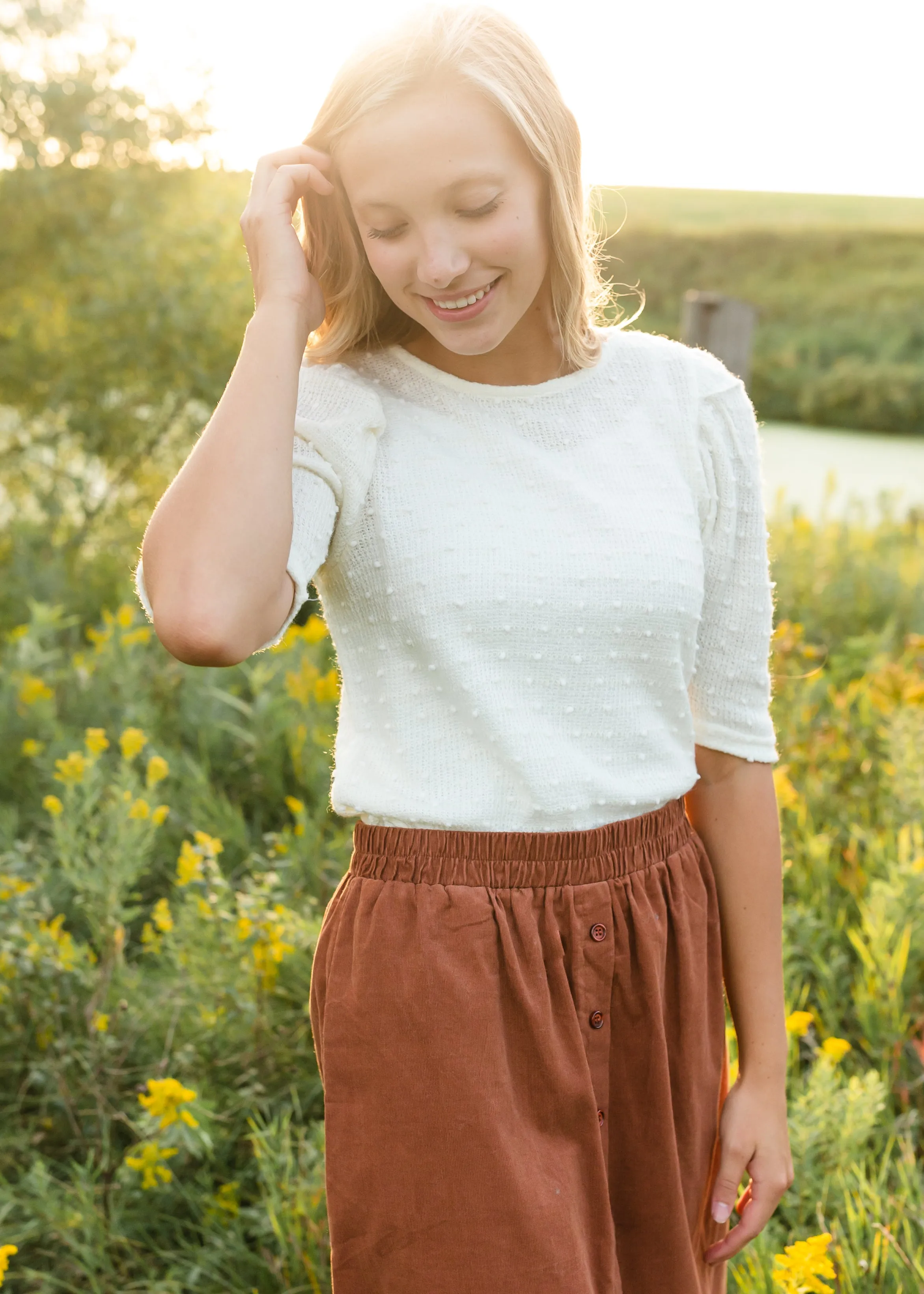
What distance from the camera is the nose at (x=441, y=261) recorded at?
1.11m

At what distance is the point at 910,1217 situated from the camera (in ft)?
5.55

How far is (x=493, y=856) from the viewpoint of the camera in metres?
1.15

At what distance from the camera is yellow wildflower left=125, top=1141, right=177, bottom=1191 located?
175 cm

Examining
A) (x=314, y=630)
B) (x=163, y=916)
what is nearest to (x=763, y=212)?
(x=314, y=630)

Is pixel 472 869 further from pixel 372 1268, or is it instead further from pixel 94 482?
pixel 94 482

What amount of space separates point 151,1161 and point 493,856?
0.98 meters

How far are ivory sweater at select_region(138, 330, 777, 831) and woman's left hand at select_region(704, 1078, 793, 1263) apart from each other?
40cm

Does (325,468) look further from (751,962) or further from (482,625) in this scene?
(751,962)

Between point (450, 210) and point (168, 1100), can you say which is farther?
point (168, 1100)

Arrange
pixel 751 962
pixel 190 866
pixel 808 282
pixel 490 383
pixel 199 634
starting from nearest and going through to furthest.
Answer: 1. pixel 199 634
2. pixel 490 383
3. pixel 751 962
4. pixel 190 866
5. pixel 808 282

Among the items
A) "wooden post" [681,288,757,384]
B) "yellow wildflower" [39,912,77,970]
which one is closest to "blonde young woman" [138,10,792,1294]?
"yellow wildflower" [39,912,77,970]

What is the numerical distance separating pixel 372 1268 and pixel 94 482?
4.96 m

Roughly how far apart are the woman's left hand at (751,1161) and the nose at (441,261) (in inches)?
38.0

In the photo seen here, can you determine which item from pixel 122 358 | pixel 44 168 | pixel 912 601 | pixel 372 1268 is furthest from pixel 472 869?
pixel 44 168
